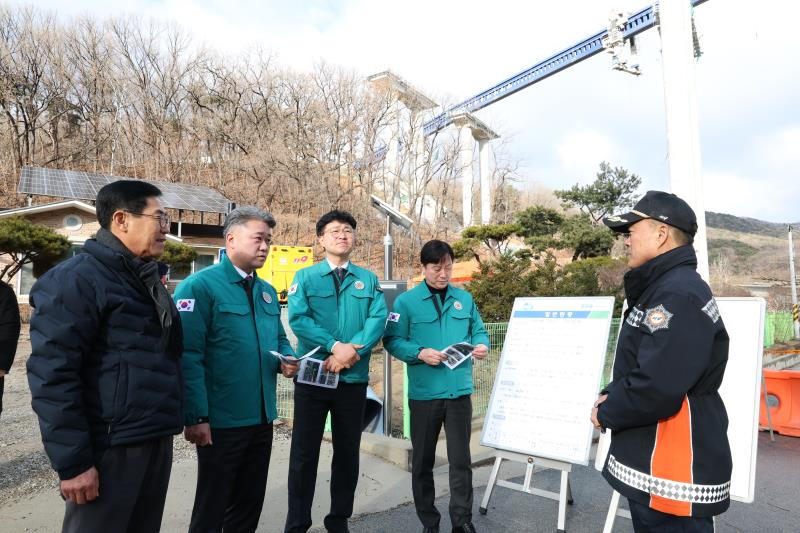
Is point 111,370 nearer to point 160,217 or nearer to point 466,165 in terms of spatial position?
point 160,217

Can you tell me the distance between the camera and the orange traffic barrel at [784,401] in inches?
270

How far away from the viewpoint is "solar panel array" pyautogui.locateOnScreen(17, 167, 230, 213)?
18.5 m

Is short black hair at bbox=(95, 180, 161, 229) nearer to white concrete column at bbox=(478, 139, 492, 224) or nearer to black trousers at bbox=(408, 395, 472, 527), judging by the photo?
black trousers at bbox=(408, 395, 472, 527)

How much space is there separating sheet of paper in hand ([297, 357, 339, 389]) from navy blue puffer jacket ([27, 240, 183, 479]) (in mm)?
1045

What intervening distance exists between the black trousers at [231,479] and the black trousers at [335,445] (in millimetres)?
386

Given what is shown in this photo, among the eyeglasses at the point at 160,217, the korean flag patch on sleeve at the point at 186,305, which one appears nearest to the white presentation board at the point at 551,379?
the korean flag patch on sleeve at the point at 186,305

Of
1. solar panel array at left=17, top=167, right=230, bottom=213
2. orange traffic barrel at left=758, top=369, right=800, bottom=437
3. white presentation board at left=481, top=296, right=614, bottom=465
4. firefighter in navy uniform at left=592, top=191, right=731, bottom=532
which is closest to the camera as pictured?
firefighter in navy uniform at left=592, top=191, right=731, bottom=532

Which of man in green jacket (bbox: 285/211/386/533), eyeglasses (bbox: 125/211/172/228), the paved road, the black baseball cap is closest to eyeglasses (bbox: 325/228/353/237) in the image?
man in green jacket (bbox: 285/211/386/533)

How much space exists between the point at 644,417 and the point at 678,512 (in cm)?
38

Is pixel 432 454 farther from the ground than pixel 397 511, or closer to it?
farther from the ground

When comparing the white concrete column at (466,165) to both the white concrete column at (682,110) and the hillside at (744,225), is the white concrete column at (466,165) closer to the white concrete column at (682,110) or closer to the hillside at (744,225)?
the white concrete column at (682,110)

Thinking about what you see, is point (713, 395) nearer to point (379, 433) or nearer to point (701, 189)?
point (379, 433)

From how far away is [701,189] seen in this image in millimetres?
8141

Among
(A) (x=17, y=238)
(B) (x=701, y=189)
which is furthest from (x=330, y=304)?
(A) (x=17, y=238)
